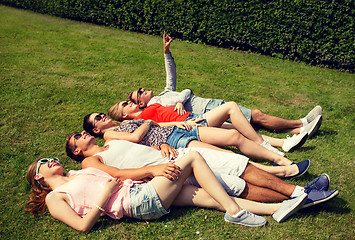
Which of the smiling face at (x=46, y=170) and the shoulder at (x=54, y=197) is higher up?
the smiling face at (x=46, y=170)

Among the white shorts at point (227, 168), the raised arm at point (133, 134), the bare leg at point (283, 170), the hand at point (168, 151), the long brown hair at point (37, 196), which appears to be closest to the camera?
the white shorts at point (227, 168)

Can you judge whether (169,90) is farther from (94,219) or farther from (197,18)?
(197,18)

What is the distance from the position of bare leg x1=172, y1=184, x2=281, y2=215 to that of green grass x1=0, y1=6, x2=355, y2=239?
0.39 feet

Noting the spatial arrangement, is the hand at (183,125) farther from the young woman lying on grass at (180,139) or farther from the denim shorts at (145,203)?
the denim shorts at (145,203)

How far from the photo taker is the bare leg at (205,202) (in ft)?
12.9

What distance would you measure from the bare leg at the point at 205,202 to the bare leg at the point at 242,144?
2.99 ft

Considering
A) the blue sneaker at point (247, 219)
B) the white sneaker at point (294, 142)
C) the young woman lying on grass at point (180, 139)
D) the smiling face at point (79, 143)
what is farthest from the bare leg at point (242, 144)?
the smiling face at point (79, 143)

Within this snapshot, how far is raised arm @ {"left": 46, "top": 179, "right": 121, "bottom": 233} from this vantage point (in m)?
3.65

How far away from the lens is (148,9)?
13078 millimetres

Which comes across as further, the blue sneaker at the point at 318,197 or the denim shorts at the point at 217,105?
the denim shorts at the point at 217,105

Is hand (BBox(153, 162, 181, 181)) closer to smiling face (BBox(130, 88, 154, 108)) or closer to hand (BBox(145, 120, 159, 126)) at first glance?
hand (BBox(145, 120, 159, 126))

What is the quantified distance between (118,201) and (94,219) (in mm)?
366

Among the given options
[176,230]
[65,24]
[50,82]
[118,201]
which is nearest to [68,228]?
[118,201]

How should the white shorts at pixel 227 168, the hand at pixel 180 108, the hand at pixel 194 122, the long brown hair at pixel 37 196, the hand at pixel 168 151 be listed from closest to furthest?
the white shorts at pixel 227 168, the long brown hair at pixel 37 196, the hand at pixel 168 151, the hand at pixel 194 122, the hand at pixel 180 108
